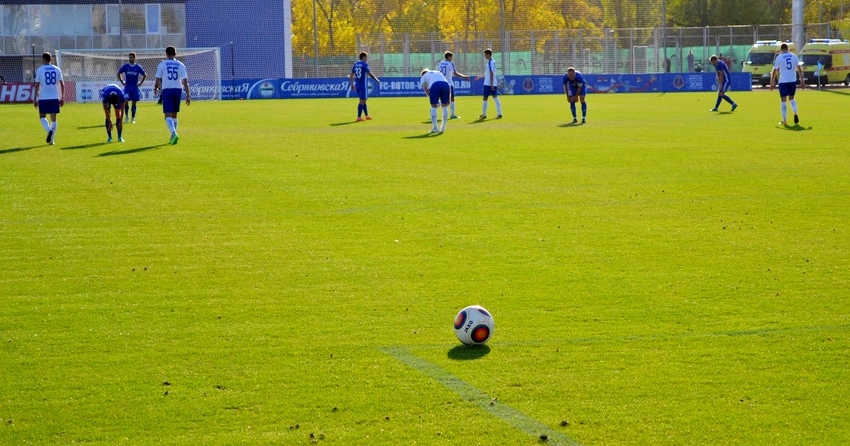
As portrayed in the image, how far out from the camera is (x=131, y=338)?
7379mm

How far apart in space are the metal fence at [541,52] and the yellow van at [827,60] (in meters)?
4.84

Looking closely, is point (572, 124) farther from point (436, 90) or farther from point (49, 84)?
point (49, 84)

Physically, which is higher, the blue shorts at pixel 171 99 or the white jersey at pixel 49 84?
the white jersey at pixel 49 84

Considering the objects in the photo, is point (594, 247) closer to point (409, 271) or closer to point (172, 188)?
point (409, 271)

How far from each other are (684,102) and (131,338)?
36.6 metres

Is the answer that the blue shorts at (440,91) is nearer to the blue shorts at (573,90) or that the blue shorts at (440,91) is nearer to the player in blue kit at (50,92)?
the blue shorts at (573,90)

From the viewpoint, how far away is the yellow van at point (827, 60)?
194ft

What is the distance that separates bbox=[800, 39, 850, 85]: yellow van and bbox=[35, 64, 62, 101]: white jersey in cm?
4616

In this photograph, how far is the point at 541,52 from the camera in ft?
197

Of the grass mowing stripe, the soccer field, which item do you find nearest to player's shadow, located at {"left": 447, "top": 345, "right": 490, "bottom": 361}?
the soccer field

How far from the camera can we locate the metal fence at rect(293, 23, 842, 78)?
59719mm

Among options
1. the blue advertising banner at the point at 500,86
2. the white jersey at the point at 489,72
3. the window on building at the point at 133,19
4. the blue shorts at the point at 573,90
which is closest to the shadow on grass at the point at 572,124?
the blue shorts at the point at 573,90

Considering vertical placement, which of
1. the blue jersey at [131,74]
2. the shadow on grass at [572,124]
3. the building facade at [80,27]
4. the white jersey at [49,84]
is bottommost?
the shadow on grass at [572,124]

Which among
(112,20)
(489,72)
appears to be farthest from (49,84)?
(112,20)
